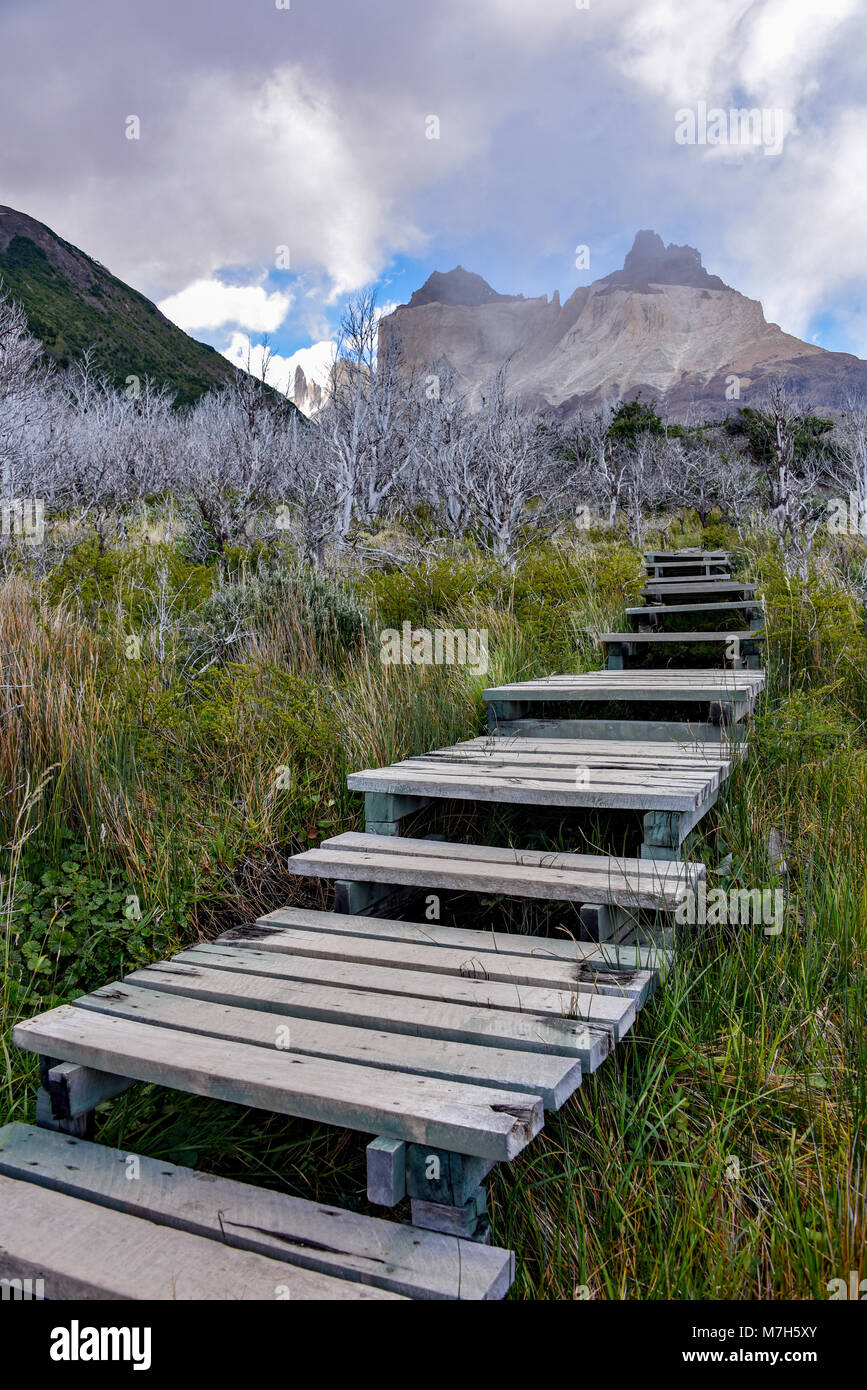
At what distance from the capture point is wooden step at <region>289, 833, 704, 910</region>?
2594 millimetres

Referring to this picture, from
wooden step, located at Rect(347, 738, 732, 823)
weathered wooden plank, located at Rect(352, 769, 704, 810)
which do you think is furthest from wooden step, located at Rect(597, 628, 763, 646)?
weathered wooden plank, located at Rect(352, 769, 704, 810)

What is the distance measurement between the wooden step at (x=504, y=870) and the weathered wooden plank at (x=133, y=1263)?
1342 millimetres

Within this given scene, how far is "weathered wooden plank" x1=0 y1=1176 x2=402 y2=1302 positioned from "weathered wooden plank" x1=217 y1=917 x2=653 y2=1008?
948mm

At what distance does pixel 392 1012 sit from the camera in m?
2.11

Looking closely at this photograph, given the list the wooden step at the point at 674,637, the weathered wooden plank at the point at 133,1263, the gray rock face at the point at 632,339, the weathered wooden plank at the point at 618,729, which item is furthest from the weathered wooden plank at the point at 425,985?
the gray rock face at the point at 632,339

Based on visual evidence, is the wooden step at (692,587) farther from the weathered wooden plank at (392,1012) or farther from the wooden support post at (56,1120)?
the wooden support post at (56,1120)

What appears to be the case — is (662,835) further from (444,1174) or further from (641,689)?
(641,689)

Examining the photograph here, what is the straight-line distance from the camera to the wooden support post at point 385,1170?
63.6 inches

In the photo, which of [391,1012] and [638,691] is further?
[638,691]

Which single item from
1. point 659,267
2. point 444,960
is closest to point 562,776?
point 444,960

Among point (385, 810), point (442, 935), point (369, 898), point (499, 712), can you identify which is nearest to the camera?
point (442, 935)

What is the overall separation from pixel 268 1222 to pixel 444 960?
922 millimetres

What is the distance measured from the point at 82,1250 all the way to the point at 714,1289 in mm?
1147
